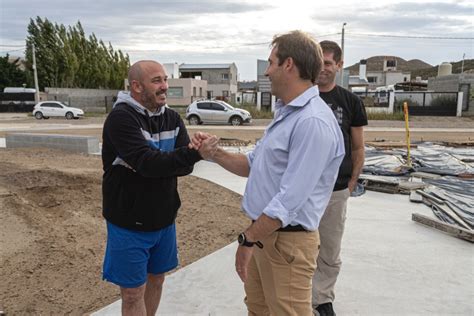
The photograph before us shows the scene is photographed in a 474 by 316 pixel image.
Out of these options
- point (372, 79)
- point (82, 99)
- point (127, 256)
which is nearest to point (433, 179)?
point (127, 256)

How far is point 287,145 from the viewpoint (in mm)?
1902

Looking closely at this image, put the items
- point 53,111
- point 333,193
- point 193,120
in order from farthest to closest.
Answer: point 53,111
point 193,120
point 333,193

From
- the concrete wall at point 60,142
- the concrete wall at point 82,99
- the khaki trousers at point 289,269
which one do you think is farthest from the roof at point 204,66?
the khaki trousers at point 289,269

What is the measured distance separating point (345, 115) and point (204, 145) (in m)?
1.17

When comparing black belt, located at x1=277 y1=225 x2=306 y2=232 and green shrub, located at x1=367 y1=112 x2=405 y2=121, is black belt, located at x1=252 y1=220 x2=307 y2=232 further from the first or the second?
green shrub, located at x1=367 y1=112 x2=405 y2=121

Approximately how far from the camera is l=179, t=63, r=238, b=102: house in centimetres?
5744

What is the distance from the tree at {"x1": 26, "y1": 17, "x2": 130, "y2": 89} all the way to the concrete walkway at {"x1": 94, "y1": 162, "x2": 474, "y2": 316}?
4651 cm

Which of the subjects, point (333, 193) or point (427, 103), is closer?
point (333, 193)

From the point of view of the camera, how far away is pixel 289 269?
1.96 metres

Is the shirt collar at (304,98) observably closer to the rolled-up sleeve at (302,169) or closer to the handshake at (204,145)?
the rolled-up sleeve at (302,169)

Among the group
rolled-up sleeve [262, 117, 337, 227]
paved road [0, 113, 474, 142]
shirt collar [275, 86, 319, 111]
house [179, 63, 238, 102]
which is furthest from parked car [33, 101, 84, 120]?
house [179, 63, 238, 102]

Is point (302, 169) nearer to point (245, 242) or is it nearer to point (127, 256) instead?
point (245, 242)

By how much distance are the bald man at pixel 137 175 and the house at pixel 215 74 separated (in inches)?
2186

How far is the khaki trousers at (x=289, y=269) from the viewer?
1.96 meters
